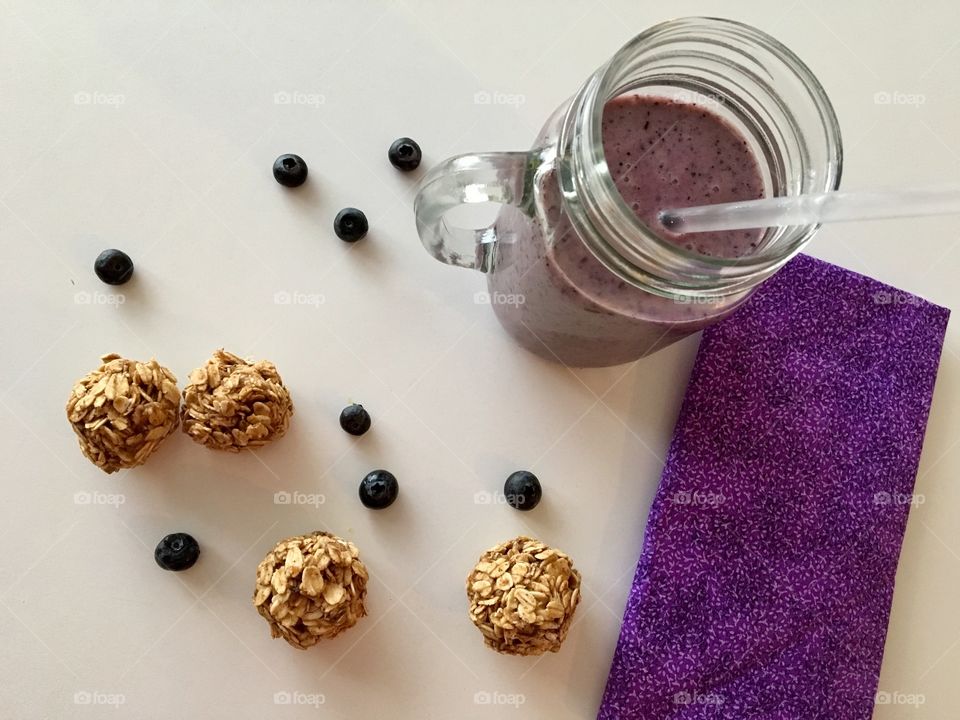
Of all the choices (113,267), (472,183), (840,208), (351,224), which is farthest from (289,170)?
(840,208)

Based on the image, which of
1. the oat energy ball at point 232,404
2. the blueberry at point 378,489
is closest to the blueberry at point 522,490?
the blueberry at point 378,489

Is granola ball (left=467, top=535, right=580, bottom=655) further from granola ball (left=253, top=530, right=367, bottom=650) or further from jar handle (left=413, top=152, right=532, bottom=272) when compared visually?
jar handle (left=413, top=152, right=532, bottom=272)

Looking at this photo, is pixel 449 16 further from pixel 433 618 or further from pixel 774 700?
pixel 774 700

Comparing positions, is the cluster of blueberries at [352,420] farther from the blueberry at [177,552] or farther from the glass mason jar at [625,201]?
the glass mason jar at [625,201]

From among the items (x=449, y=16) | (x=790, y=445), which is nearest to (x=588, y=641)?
(x=790, y=445)

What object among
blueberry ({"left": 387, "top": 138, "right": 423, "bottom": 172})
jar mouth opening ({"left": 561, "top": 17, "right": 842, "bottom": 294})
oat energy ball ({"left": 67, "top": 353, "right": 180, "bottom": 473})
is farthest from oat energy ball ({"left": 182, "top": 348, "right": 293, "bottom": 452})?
jar mouth opening ({"left": 561, "top": 17, "right": 842, "bottom": 294})

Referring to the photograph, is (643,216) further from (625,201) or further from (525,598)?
(525,598)
